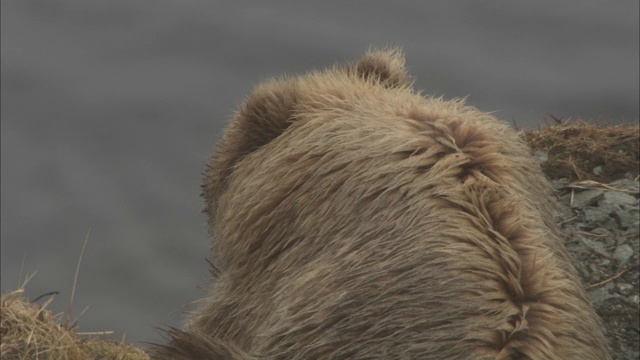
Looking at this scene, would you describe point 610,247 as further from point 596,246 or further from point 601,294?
point 601,294

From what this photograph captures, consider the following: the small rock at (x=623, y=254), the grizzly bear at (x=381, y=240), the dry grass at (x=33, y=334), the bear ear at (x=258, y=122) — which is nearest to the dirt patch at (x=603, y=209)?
the small rock at (x=623, y=254)

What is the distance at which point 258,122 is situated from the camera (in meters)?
5.77

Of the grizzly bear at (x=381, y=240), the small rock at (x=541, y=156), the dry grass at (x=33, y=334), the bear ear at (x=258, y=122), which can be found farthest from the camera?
the small rock at (x=541, y=156)

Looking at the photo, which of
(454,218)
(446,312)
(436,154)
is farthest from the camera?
(436,154)

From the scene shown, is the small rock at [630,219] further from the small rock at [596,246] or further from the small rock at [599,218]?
the small rock at [596,246]

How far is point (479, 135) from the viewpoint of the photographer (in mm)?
5082

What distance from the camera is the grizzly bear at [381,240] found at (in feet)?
14.2

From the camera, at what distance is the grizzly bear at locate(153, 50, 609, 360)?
4.32m

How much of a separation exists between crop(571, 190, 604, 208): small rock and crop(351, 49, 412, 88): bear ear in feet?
5.27

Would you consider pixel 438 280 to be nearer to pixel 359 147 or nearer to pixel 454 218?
pixel 454 218

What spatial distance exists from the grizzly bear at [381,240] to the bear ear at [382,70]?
6.0 inches

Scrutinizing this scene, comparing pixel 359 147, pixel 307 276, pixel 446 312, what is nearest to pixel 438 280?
pixel 446 312

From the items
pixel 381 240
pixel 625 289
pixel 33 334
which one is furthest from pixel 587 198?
pixel 33 334

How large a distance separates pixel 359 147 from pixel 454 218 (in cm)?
74
